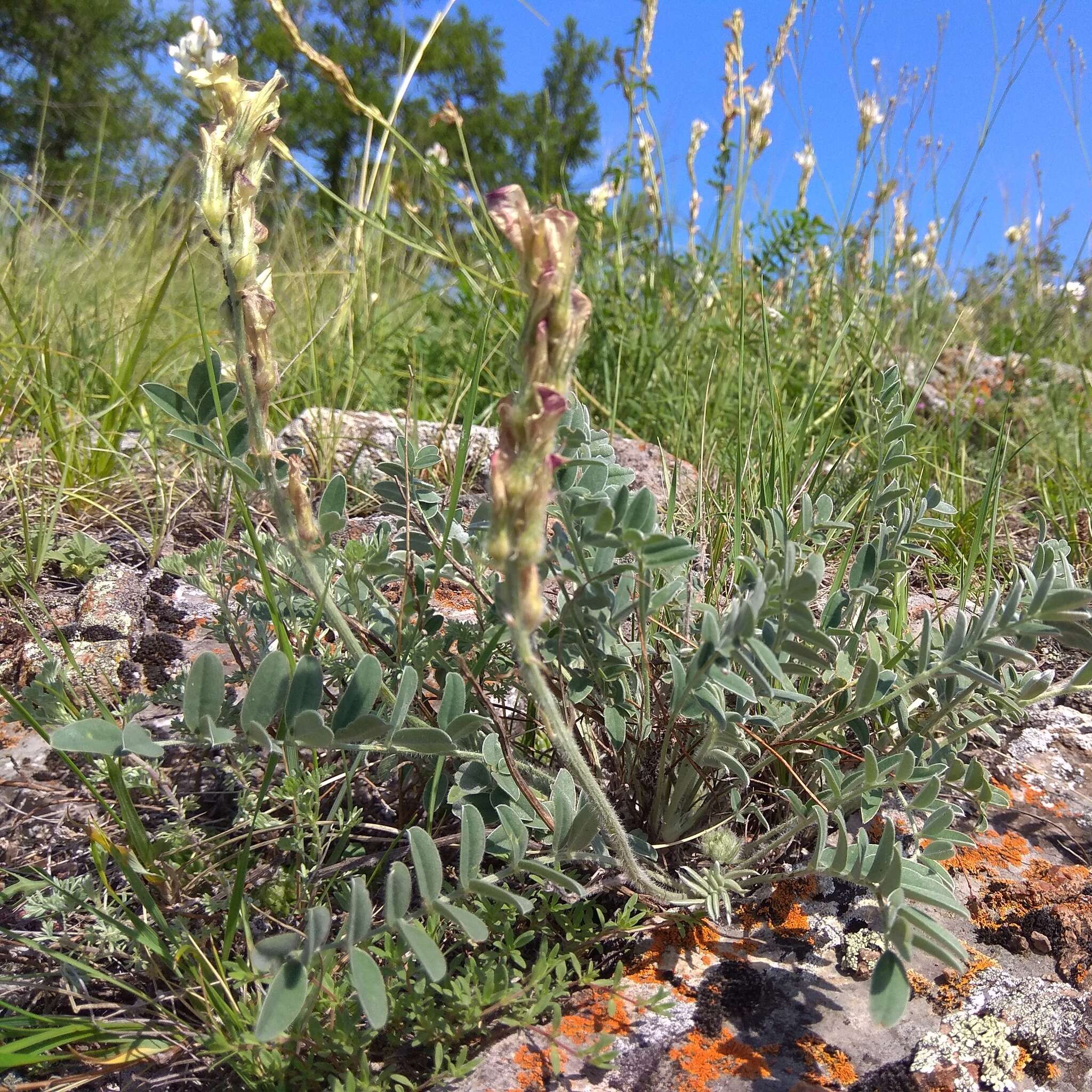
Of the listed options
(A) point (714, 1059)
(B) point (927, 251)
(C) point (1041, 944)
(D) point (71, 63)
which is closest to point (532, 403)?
(A) point (714, 1059)

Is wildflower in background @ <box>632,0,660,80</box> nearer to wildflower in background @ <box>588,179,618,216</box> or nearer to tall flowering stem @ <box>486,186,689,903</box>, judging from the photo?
wildflower in background @ <box>588,179,618,216</box>

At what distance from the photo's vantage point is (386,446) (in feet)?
8.66

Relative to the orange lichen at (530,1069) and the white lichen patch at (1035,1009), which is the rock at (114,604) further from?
the white lichen patch at (1035,1009)

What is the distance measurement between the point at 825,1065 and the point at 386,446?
Result: 211 centimetres

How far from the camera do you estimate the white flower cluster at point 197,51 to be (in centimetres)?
94

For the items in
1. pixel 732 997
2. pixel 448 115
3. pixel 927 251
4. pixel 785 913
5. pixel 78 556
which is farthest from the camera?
pixel 927 251

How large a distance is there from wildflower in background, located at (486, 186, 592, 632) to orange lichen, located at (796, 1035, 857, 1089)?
689mm

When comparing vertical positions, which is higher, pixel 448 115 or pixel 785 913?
pixel 448 115

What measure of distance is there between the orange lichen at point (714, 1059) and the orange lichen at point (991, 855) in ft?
1.56

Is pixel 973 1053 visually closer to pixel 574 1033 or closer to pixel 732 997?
pixel 732 997

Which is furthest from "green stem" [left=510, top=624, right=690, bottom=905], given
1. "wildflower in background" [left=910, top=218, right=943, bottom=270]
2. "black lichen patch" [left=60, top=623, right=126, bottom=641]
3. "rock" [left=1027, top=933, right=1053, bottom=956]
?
"wildflower in background" [left=910, top=218, right=943, bottom=270]

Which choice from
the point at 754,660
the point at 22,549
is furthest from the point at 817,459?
the point at 22,549

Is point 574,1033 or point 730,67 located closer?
point 574,1033

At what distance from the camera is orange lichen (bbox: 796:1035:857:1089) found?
0.94 m
